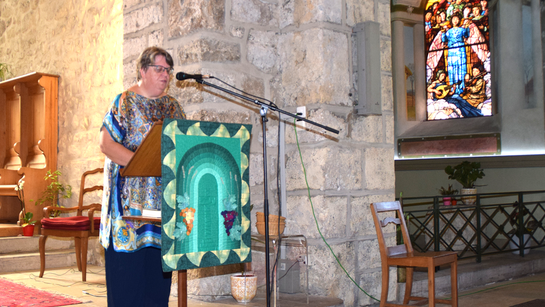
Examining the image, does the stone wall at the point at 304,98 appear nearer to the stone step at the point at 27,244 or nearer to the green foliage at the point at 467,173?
the stone step at the point at 27,244

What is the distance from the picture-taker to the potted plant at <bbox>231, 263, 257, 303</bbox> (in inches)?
138

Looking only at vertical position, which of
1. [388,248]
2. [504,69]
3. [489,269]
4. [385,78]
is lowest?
[489,269]

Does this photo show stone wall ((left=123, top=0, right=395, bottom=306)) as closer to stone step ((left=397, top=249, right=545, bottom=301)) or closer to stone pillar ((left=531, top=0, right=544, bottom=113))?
stone step ((left=397, top=249, right=545, bottom=301))

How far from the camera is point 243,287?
138 inches

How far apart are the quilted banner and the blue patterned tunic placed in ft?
1.05

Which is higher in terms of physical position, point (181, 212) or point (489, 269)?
point (181, 212)

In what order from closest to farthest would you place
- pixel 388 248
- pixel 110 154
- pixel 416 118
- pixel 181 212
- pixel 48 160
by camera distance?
1. pixel 181 212
2. pixel 110 154
3. pixel 388 248
4. pixel 48 160
5. pixel 416 118

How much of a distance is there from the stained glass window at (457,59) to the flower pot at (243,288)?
6.52 m

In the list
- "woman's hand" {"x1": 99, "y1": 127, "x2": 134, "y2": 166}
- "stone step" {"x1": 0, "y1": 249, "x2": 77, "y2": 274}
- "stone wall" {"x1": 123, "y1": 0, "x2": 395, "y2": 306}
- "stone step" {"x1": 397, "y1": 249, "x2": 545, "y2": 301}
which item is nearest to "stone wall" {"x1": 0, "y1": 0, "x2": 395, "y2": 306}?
"stone wall" {"x1": 123, "y1": 0, "x2": 395, "y2": 306}

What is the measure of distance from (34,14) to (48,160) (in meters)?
1.91

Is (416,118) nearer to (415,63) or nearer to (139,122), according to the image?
(415,63)

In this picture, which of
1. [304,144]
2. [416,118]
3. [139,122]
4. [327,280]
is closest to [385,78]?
[304,144]

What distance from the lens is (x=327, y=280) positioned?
3727 mm

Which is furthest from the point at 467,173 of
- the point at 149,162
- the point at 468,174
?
the point at 149,162
